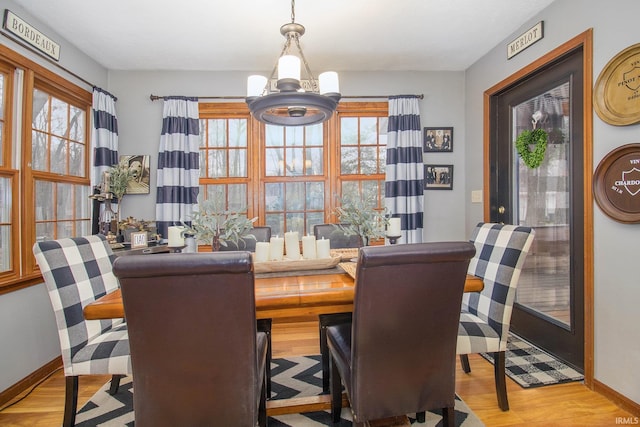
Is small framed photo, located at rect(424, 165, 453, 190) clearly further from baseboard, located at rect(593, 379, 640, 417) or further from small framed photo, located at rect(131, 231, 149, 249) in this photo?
small framed photo, located at rect(131, 231, 149, 249)

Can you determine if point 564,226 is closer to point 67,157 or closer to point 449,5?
point 449,5

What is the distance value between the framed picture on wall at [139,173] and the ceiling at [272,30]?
92 centimetres

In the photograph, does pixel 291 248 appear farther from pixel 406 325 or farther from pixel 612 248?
pixel 612 248

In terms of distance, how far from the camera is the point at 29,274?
7.73 ft

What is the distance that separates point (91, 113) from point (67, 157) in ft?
1.75

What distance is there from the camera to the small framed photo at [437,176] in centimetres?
366

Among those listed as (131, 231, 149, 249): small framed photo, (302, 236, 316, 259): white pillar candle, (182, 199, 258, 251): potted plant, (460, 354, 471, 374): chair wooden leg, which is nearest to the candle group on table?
(302, 236, 316, 259): white pillar candle

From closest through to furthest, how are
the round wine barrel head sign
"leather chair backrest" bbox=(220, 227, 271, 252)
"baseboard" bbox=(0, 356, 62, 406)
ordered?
the round wine barrel head sign, "baseboard" bbox=(0, 356, 62, 406), "leather chair backrest" bbox=(220, 227, 271, 252)

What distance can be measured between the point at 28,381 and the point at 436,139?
13.2 feet

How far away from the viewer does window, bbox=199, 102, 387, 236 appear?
3.61 meters

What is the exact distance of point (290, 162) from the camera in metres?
3.65

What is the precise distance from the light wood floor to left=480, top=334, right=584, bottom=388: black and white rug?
2.5 inches

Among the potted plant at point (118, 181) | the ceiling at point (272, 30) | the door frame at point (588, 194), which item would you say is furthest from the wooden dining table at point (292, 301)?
the ceiling at point (272, 30)

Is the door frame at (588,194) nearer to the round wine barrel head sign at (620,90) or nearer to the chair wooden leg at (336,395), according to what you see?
the round wine barrel head sign at (620,90)
